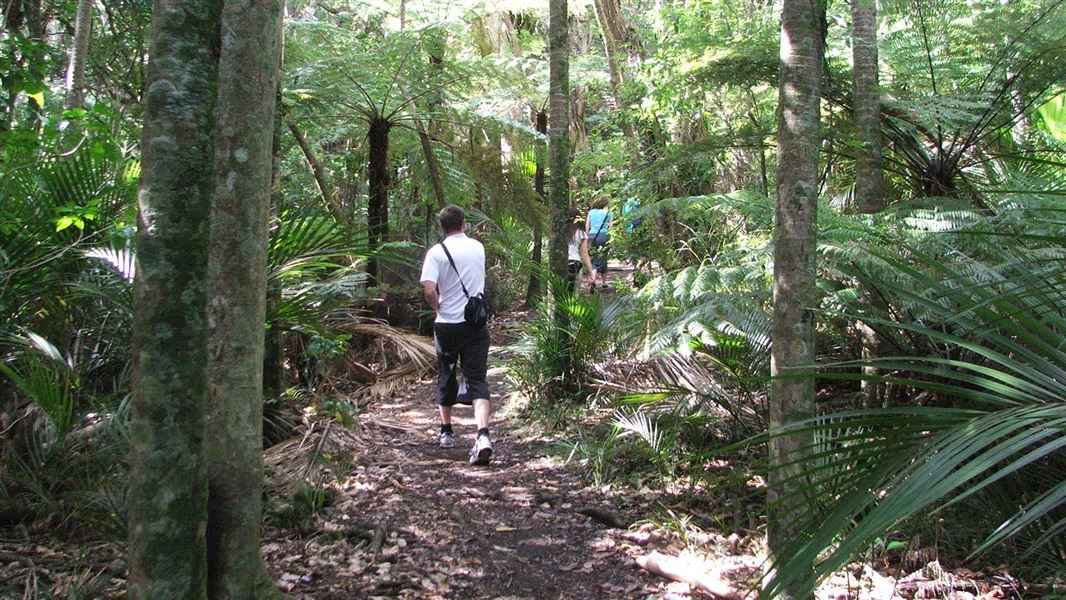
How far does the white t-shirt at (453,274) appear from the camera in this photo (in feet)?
20.5

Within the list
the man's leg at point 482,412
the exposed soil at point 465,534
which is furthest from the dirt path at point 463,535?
the man's leg at point 482,412

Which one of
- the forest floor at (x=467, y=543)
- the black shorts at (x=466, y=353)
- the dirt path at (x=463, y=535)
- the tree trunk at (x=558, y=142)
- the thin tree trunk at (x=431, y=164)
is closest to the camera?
the forest floor at (x=467, y=543)

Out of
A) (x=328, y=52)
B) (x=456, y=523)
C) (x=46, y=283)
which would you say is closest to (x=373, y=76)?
(x=328, y=52)

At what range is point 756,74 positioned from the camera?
23.5ft

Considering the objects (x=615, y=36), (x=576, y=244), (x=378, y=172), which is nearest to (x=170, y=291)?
(x=378, y=172)

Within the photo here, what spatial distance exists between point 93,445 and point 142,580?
1.98 m

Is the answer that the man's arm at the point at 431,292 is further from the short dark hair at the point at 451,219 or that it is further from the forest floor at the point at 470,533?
the forest floor at the point at 470,533

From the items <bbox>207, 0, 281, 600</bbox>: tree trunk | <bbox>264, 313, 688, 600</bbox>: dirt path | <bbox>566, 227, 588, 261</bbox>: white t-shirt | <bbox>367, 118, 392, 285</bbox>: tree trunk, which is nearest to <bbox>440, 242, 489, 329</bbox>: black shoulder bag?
<bbox>264, 313, 688, 600</bbox>: dirt path

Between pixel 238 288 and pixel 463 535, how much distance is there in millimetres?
2335

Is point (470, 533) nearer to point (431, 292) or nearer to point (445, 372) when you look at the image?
point (445, 372)

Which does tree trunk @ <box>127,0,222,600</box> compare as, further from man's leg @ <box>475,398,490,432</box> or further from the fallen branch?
man's leg @ <box>475,398,490,432</box>

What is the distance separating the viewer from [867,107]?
20.5ft

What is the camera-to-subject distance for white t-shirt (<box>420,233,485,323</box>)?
6234 mm

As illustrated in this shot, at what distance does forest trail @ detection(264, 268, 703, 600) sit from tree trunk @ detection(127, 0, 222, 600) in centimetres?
128
